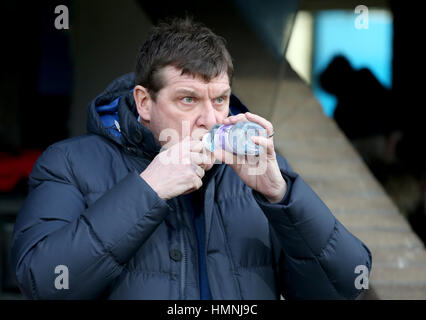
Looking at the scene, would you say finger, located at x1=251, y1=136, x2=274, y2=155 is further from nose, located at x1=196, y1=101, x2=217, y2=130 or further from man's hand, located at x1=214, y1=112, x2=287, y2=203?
nose, located at x1=196, y1=101, x2=217, y2=130

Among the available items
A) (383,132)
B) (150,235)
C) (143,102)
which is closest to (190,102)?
(143,102)

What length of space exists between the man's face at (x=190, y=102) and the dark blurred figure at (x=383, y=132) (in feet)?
7.72

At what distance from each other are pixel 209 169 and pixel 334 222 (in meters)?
0.37

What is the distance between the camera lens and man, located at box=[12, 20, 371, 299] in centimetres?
151

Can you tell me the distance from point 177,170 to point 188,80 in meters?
0.30

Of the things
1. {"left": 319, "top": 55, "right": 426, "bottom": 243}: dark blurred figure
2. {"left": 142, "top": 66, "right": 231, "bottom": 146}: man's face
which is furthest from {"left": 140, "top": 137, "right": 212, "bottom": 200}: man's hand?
{"left": 319, "top": 55, "right": 426, "bottom": 243}: dark blurred figure

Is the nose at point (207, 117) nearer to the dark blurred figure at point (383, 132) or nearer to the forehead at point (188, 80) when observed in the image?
the forehead at point (188, 80)

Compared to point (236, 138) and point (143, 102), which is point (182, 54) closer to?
point (143, 102)

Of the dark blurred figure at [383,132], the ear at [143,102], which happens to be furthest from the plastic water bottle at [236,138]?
the dark blurred figure at [383,132]

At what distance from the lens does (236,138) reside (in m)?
1.58

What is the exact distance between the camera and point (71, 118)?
3.54m

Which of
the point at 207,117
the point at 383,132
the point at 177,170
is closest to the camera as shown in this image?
the point at 177,170
